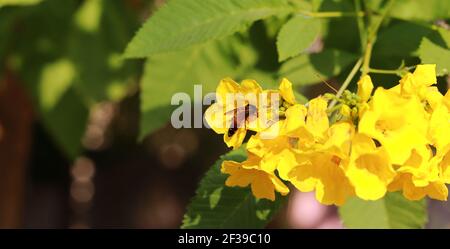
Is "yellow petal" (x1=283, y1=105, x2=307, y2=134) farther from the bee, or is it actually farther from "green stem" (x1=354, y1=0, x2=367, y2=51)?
"green stem" (x1=354, y1=0, x2=367, y2=51)

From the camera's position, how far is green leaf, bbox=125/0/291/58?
0.94 metres

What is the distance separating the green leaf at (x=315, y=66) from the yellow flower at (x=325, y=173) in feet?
0.89

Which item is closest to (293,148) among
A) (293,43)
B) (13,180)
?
(293,43)

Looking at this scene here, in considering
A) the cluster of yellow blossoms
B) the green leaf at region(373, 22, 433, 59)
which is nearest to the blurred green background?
the green leaf at region(373, 22, 433, 59)

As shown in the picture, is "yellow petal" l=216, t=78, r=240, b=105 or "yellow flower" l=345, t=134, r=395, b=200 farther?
"yellow petal" l=216, t=78, r=240, b=105

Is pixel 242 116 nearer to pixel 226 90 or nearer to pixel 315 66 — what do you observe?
pixel 226 90

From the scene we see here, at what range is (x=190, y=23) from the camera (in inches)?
37.4

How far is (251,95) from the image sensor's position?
0.83 meters

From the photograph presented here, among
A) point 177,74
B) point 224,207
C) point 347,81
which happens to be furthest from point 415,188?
point 177,74

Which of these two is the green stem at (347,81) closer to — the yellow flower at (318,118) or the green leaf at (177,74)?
the yellow flower at (318,118)

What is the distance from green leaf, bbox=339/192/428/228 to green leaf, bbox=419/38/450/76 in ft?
0.76

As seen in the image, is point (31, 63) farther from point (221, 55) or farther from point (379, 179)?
point (379, 179)

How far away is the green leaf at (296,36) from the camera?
0.95 m

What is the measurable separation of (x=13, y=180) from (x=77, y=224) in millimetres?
895
